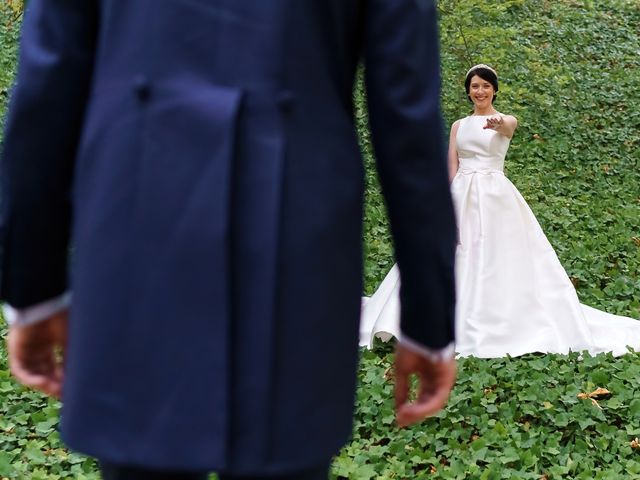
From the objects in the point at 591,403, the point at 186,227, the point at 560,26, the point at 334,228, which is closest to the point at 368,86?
the point at 334,228

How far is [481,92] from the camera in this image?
6.10m

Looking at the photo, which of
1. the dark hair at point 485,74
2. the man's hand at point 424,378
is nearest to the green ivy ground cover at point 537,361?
the dark hair at point 485,74

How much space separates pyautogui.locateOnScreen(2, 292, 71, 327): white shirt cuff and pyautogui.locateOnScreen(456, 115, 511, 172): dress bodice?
4.90 metres

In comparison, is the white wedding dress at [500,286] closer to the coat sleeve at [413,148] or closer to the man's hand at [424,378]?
the man's hand at [424,378]

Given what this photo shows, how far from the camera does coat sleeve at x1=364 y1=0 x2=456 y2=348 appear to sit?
136cm

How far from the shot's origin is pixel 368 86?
4.63ft

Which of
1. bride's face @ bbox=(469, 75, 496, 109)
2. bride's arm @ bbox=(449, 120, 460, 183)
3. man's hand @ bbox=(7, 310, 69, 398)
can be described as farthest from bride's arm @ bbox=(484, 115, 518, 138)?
man's hand @ bbox=(7, 310, 69, 398)

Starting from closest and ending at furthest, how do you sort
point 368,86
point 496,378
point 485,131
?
point 368,86 → point 496,378 → point 485,131

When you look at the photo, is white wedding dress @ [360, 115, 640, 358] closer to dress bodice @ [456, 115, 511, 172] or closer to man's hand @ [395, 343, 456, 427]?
dress bodice @ [456, 115, 511, 172]

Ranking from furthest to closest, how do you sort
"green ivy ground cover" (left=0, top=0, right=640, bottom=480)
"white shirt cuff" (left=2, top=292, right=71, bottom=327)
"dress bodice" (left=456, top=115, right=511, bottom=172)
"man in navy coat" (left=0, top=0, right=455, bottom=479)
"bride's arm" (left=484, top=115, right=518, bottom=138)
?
"dress bodice" (left=456, top=115, right=511, bottom=172) → "bride's arm" (left=484, top=115, right=518, bottom=138) → "green ivy ground cover" (left=0, top=0, right=640, bottom=480) → "white shirt cuff" (left=2, top=292, right=71, bottom=327) → "man in navy coat" (left=0, top=0, right=455, bottom=479)

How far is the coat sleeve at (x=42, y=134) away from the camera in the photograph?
1353mm

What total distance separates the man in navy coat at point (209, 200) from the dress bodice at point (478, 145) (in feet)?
15.6

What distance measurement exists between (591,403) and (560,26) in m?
15.4

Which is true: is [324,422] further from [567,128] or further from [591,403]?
[567,128]
